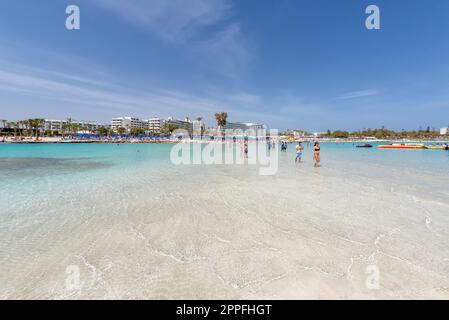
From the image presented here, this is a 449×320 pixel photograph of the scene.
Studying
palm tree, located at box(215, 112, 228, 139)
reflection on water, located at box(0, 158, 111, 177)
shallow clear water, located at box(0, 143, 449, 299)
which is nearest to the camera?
shallow clear water, located at box(0, 143, 449, 299)

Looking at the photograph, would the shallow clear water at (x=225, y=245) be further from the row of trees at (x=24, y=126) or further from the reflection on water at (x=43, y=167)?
the row of trees at (x=24, y=126)

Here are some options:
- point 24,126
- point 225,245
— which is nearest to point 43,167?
point 225,245

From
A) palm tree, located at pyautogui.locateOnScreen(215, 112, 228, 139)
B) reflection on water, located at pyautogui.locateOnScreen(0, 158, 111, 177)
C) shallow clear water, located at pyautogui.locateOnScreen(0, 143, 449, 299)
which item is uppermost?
palm tree, located at pyautogui.locateOnScreen(215, 112, 228, 139)

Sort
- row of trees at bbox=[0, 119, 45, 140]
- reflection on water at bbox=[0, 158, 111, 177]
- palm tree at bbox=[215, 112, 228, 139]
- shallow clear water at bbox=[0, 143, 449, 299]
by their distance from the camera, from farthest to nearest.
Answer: row of trees at bbox=[0, 119, 45, 140] < palm tree at bbox=[215, 112, 228, 139] < reflection on water at bbox=[0, 158, 111, 177] < shallow clear water at bbox=[0, 143, 449, 299]

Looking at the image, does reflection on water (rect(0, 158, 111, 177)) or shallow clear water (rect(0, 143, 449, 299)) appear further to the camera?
reflection on water (rect(0, 158, 111, 177))

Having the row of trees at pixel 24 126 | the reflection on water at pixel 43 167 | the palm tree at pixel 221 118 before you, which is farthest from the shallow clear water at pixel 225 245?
the row of trees at pixel 24 126

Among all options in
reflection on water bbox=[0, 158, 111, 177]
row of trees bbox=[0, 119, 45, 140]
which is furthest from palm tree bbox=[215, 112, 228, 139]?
row of trees bbox=[0, 119, 45, 140]

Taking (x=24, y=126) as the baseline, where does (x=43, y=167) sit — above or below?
below

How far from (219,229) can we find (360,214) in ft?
14.5

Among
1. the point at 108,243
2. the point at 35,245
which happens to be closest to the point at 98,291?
the point at 108,243

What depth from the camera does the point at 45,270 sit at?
3633mm

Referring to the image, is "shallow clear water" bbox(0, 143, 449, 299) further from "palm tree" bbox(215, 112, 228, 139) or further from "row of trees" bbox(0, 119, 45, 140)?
"row of trees" bbox(0, 119, 45, 140)

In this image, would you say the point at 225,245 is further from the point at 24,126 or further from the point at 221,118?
the point at 24,126
